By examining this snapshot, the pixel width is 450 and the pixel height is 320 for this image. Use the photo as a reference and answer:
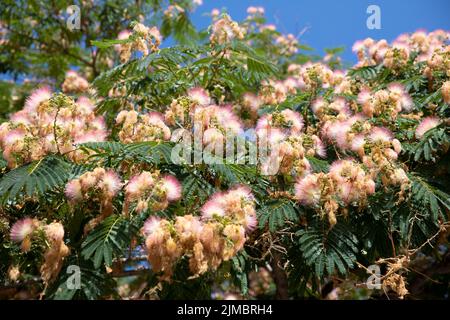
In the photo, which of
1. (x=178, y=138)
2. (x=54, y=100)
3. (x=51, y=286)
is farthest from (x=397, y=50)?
(x=51, y=286)

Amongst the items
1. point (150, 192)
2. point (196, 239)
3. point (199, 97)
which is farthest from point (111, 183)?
point (199, 97)

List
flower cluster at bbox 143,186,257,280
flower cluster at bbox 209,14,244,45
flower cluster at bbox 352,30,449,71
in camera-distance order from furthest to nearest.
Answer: flower cluster at bbox 352,30,449,71 → flower cluster at bbox 209,14,244,45 → flower cluster at bbox 143,186,257,280

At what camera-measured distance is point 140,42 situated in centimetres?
525

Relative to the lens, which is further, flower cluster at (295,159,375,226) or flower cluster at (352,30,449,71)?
flower cluster at (352,30,449,71)

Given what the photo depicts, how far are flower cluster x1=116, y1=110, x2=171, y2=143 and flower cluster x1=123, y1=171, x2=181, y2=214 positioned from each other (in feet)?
2.44

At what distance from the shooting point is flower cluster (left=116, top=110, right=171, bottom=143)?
4.29m

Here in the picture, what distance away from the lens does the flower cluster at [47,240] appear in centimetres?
344

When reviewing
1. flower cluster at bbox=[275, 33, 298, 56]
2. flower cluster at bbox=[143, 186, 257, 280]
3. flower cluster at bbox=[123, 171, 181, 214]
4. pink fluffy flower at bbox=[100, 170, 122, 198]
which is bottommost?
flower cluster at bbox=[143, 186, 257, 280]

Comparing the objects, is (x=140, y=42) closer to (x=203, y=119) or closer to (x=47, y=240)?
(x=203, y=119)

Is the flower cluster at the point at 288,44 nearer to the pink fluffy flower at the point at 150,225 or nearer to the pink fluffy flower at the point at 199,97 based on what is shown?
the pink fluffy flower at the point at 199,97

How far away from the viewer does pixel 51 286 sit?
11.8ft

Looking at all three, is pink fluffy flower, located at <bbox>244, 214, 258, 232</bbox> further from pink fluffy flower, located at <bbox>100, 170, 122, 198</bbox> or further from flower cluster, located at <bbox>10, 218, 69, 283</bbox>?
flower cluster, located at <bbox>10, 218, 69, 283</bbox>

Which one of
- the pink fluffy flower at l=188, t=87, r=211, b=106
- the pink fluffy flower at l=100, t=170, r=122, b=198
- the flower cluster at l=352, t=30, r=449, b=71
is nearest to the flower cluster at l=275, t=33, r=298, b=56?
the flower cluster at l=352, t=30, r=449, b=71
